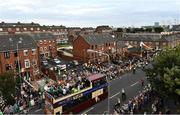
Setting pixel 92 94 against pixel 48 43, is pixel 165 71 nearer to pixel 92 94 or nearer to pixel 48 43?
pixel 92 94

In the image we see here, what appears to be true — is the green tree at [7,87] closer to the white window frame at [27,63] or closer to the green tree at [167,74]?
the green tree at [167,74]

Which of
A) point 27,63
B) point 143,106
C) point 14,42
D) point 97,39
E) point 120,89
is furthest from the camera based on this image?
point 97,39

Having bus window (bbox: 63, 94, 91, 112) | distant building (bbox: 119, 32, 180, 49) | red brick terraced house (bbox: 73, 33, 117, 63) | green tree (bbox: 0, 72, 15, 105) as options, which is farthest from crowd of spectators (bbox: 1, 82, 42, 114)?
distant building (bbox: 119, 32, 180, 49)

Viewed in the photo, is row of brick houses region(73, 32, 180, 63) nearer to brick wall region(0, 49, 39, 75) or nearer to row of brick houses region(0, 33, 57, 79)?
brick wall region(0, 49, 39, 75)

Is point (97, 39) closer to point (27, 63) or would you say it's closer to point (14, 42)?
point (27, 63)

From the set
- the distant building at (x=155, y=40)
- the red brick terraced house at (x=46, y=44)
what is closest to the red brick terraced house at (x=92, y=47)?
the red brick terraced house at (x=46, y=44)

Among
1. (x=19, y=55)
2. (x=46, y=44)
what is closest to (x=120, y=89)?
(x=19, y=55)
